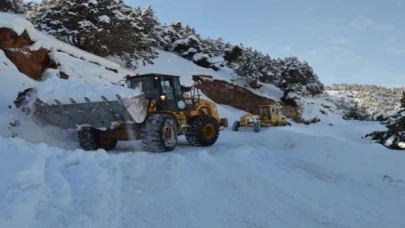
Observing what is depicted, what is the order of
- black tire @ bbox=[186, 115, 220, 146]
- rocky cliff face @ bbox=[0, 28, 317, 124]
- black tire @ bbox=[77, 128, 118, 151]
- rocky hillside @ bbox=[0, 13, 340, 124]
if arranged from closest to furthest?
1. black tire @ bbox=[77, 128, 118, 151]
2. black tire @ bbox=[186, 115, 220, 146]
3. rocky cliff face @ bbox=[0, 28, 317, 124]
4. rocky hillside @ bbox=[0, 13, 340, 124]

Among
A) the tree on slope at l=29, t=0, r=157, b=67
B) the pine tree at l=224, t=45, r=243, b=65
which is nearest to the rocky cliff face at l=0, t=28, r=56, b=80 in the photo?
the tree on slope at l=29, t=0, r=157, b=67

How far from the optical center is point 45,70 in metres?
17.4

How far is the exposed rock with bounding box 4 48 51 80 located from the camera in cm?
1617

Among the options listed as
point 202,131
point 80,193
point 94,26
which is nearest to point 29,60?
point 94,26

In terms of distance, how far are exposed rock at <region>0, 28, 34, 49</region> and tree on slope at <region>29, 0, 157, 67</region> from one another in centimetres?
654

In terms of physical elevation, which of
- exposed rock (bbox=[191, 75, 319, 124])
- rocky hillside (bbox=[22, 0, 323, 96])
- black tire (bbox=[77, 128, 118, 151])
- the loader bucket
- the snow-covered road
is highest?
rocky hillside (bbox=[22, 0, 323, 96])

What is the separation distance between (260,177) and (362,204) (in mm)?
1693

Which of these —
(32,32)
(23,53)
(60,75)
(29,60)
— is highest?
(32,32)

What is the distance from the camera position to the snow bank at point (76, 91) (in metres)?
8.43

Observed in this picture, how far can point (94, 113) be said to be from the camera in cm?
875

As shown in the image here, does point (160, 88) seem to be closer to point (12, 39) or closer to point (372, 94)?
point (12, 39)

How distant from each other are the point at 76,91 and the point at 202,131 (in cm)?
409

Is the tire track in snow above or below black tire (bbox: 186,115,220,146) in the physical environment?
below

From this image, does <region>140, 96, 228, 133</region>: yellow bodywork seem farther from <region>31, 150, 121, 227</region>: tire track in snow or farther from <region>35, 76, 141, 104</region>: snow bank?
<region>31, 150, 121, 227</region>: tire track in snow
